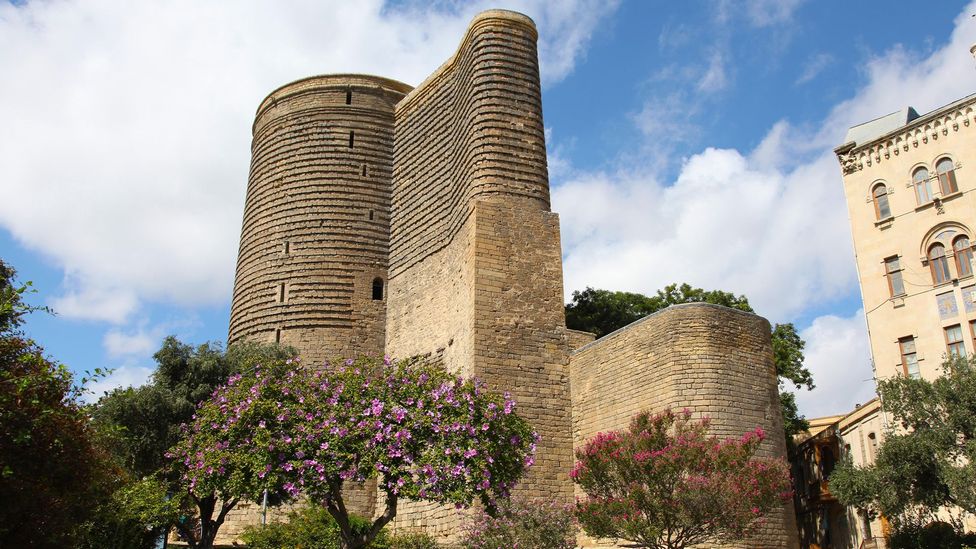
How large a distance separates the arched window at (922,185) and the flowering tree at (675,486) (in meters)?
11.7

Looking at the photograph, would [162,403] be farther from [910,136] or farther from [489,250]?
[910,136]

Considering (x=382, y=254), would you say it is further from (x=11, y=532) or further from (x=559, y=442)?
(x=11, y=532)

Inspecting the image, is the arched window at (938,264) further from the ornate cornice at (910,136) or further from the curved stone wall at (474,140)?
the curved stone wall at (474,140)

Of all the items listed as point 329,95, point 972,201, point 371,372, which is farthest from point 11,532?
point 972,201

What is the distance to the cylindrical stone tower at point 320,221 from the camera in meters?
23.1

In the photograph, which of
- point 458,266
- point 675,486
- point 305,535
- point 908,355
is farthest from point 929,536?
point 305,535

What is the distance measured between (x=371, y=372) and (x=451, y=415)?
163 centimetres

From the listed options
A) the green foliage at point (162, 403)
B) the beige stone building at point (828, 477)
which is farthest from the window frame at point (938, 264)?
the green foliage at point (162, 403)

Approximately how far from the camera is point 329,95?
26.0 metres

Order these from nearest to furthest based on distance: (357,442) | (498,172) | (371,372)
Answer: (357,442) → (371,372) → (498,172)

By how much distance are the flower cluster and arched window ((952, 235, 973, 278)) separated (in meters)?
13.0

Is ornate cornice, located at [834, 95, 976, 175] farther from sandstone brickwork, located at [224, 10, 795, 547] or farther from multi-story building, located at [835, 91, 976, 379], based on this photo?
sandstone brickwork, located at [224, 10, 795, 547]

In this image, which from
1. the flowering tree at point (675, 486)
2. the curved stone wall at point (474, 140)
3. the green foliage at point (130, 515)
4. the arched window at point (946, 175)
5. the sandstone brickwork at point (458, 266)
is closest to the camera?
the flowering tree at point (675, 486)

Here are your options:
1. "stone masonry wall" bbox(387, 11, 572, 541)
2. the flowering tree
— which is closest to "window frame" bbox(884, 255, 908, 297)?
"stone masonry wall" bbox(387, 11, 572, 541)
